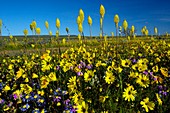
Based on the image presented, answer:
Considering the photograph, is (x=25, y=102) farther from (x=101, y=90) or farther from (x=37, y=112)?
(x=101, y=90)

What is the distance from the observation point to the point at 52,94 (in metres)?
3.86

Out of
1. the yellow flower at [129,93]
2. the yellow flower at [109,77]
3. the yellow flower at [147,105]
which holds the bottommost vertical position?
the yellow flower at [147,105]

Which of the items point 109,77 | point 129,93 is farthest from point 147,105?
point 109,77

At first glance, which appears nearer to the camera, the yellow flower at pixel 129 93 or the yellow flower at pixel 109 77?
the yellow flower at pixel 129 93

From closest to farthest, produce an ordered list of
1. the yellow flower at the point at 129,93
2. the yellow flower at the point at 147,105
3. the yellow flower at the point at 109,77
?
the yellow flower at the point at 147,105 < the yellow flower at the point at 129,93 < the yellow flower at the point at 109,77

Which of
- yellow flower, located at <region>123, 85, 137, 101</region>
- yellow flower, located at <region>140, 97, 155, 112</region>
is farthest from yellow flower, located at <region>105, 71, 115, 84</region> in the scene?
yellow flower, located at <region>140, 97, 155, 112</region>

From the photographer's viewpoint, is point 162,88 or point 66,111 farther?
point 162,88

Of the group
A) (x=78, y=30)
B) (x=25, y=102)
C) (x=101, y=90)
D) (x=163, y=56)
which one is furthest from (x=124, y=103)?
(x=78, y=30)

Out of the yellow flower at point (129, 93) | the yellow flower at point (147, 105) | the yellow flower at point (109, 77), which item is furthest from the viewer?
the yellow flower at point (109, 77)

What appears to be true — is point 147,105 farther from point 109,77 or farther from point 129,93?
point 109,77

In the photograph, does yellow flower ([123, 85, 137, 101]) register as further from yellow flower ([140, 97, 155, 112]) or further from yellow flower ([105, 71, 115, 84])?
yellow flower ([105, 71, 115, 84])

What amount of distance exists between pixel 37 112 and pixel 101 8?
534 centimetres

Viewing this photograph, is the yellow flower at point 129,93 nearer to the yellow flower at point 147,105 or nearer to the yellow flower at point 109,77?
the yellow flower at point 147,105

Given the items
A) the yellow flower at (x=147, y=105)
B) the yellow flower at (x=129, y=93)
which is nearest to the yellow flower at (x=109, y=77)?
the yellow flower at (x=129, y=93)
